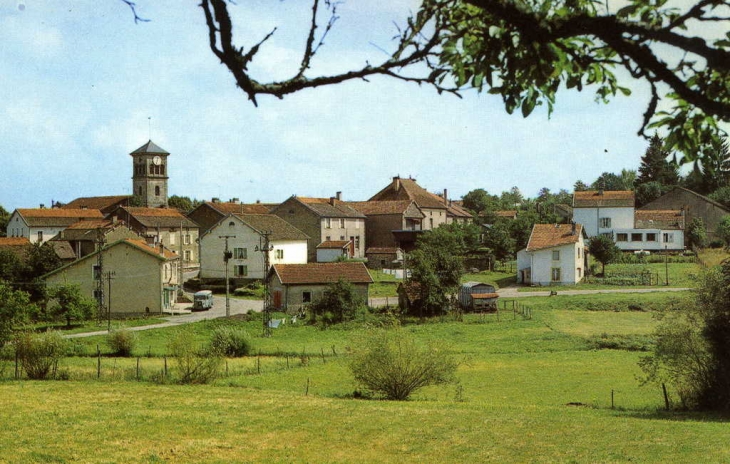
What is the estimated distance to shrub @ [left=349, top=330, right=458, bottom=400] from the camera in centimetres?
2834

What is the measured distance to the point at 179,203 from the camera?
128 meters

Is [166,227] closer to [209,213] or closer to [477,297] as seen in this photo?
[209,213]

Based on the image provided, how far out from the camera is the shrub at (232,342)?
3912cm

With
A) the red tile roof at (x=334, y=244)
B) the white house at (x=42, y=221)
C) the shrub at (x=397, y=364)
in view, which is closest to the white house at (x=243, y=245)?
the red tile roof at (x=334, y=244)

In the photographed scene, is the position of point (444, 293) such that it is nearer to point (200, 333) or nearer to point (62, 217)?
point (200, 333)

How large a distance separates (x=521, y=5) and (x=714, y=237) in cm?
8671

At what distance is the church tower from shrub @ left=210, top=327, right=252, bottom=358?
245 feet

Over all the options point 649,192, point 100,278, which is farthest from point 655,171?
point 100,278

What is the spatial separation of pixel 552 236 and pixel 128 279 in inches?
1457

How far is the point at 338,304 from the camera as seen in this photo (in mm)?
49031

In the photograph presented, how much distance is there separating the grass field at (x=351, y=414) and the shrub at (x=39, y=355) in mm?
1457

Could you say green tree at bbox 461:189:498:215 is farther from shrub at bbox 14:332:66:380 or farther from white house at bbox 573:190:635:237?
shrub at bbox 14:332:66:380

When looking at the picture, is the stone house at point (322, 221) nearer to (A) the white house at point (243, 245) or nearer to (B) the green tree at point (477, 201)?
(A) the white house at point (243, 245)

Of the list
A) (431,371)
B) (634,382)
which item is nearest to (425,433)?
(431,371)
